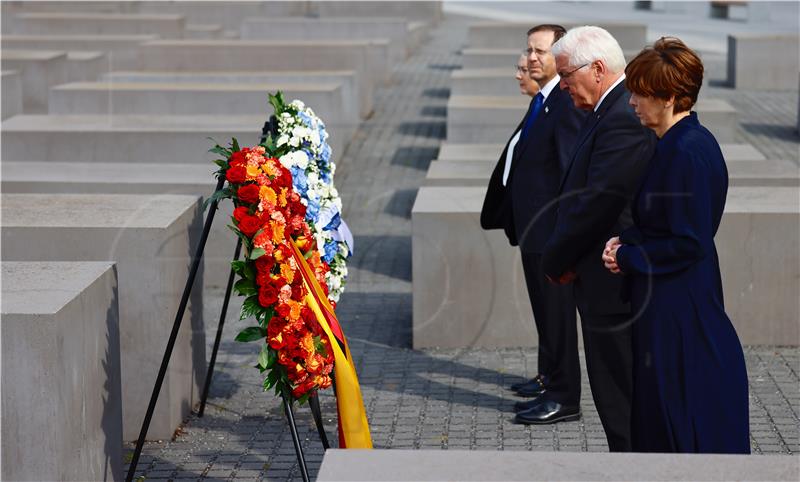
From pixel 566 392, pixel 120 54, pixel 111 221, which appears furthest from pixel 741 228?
pixel 120 54

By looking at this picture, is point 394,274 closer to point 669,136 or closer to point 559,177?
point 559,177

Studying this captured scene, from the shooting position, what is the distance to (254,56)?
1891 centimetres

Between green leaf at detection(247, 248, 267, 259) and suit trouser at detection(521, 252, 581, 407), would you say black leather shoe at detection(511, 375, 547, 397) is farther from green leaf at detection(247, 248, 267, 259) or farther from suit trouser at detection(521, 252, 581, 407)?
green leaf at detection(247, 248, 267, 259)

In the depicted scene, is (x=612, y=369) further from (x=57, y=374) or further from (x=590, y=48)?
(x=57, y=374)

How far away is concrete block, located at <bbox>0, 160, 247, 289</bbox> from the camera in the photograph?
9.02 meters

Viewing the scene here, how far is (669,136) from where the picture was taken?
14.1 feet

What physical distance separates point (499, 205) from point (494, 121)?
673 cm

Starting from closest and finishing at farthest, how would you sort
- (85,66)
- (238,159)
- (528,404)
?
(238,159) → (528,404) → (85,66)

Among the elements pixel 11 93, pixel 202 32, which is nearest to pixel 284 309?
pixel 11 93

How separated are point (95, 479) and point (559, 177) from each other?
8.81ft

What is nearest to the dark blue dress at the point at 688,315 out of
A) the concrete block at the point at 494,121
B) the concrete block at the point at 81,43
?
the concrete block at the point at 494,121

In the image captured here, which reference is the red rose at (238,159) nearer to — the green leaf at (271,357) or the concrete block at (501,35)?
the green leaf at (271,357)

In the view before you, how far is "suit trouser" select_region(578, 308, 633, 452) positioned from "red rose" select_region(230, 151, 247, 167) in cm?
158

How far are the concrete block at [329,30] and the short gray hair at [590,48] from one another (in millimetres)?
18637
